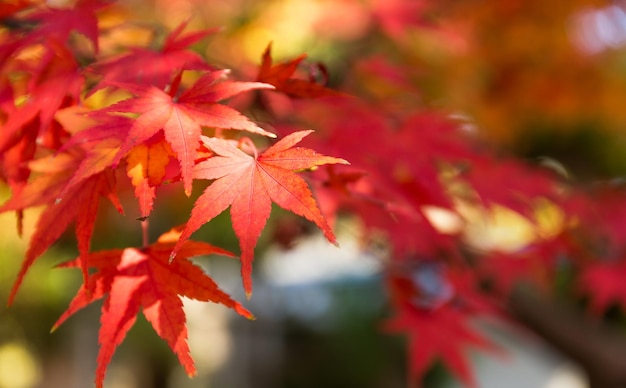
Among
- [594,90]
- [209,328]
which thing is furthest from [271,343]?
[594,90]

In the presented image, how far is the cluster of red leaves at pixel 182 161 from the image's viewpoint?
54 cm

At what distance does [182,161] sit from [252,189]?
7cm

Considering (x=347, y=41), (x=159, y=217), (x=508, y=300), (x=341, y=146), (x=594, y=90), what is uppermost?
(x=341, y=146)

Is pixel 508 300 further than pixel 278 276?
No

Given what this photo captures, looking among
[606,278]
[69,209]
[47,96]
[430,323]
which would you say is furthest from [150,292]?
[606,278]

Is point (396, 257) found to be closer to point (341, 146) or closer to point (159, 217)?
point (341, 146)

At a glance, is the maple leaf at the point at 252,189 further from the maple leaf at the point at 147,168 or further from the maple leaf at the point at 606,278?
the maple leaf at the point at 606,278

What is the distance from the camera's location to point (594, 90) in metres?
2.99

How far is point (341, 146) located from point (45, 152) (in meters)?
0.44

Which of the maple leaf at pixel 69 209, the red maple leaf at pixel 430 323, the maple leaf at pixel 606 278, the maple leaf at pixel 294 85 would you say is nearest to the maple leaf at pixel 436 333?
the red maple leaf at pixel 430 323

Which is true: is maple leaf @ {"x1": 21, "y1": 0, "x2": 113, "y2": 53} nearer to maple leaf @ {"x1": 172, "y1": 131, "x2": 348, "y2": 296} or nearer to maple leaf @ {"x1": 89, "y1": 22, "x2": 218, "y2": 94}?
maple leaf @ {"x1": 89, "y1": 22, "x2": 218, "y2": 94}

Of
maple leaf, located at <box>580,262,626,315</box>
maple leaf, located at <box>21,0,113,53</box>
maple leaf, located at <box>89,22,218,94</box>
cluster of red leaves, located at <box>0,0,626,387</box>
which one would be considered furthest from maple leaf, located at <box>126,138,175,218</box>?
maple leaf, located at <box>580,262,626,315</box>

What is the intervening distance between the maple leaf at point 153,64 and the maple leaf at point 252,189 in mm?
168

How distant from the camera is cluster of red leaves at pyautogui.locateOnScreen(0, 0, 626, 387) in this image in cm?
54
